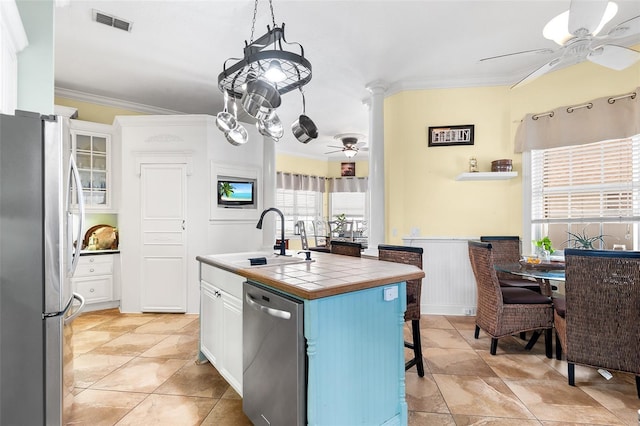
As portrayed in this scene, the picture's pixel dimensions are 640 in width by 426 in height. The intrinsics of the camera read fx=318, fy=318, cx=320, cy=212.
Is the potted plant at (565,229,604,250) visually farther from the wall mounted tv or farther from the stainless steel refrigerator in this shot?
the stainless steel refrigerator

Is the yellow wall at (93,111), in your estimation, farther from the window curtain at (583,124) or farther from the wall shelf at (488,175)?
the window curtain at (583,124)

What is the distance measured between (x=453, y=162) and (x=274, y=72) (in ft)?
9.47

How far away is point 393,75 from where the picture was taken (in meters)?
3.89

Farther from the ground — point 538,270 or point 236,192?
point 236,192

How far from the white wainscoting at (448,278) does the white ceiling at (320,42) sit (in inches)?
78.9

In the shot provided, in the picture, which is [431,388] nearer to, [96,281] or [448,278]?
[448,278]

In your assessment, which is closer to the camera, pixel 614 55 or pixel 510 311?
pixel 614 55

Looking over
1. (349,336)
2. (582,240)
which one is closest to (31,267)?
(349,336)

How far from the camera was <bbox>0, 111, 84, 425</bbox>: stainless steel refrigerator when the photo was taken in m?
1.31

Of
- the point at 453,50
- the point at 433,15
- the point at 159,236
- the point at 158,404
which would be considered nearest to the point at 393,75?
the point at 453,50

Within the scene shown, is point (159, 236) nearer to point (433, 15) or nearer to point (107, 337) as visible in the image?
point (107, 337)

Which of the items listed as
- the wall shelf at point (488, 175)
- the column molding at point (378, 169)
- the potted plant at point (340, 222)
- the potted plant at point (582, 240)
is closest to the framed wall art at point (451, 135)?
the wall shelf at point (488, 175)

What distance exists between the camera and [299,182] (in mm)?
8180

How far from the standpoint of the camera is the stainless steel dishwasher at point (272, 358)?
145cm
